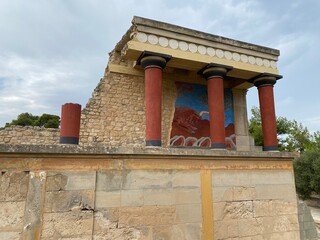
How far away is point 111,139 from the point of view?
7625mm

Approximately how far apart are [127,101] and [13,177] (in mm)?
4945

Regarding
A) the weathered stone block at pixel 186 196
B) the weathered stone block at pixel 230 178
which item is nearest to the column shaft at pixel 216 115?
the weathered stone block at pixel 230 178

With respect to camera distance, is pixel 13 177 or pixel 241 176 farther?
pixel 241 176

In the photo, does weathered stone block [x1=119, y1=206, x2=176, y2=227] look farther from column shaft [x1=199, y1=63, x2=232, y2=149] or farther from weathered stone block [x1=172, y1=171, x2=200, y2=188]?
column shaft [x1=199, y1=63, x2=232, y2=149]

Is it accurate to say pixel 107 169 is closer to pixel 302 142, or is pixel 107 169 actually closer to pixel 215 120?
pixel 215 120

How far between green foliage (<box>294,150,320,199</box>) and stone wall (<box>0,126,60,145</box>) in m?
16.1

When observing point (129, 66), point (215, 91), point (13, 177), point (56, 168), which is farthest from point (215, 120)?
point (13, 177)

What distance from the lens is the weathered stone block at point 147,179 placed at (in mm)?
3992

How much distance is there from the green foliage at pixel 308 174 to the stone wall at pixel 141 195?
13072 millimetres

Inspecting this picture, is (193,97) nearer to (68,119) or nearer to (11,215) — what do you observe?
(68,119)

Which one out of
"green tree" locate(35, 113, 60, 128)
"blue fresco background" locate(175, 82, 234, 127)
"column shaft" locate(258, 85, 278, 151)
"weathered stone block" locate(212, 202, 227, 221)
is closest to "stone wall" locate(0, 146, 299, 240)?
"weathered stone block" locate(212, 202, 227, 221)

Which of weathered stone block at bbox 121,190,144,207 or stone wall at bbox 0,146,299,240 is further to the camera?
weathered stone block at bbox 121,190,144,207

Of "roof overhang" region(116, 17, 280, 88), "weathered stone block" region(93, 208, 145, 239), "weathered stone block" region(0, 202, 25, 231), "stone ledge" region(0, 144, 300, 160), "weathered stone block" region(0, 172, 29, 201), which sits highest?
"roof overhang" region(116, 17, 280, 88)

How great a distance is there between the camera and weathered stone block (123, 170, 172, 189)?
13.1 ft
